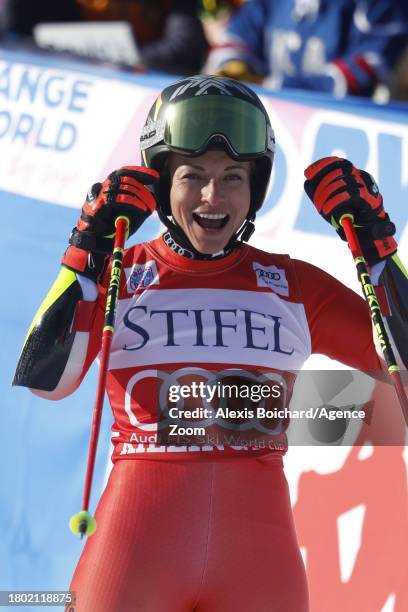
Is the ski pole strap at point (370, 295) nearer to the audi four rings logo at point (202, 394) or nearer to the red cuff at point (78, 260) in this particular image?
the audi four rings logo at point (202, 394)

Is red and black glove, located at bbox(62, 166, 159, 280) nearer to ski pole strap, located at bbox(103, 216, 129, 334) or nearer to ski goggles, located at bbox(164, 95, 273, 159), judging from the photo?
ski pole strap, located at bbox(103, 216, 129, 334)

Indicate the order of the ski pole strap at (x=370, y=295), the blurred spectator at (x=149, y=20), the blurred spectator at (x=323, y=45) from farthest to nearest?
the blurred spectator at (x=149, y=20)
the blurred spectator at (x=323, y=45)
the ski pole strap at (x=370, y=295)

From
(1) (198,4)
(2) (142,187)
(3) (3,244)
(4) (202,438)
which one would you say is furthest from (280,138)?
(1) (198,4)

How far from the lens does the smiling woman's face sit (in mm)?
3176

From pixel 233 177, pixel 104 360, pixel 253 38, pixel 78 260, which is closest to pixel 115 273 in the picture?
pixel 78 260

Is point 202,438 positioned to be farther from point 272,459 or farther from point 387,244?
point 387,244

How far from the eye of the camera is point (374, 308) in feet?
9.99

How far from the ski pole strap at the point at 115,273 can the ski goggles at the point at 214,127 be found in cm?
30

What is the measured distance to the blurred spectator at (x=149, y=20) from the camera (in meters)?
7.33

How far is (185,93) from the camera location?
3.25 meters

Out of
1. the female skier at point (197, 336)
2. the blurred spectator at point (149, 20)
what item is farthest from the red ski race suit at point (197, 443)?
the blurred spectator at point (149, 20)

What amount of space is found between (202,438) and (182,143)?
82 cm

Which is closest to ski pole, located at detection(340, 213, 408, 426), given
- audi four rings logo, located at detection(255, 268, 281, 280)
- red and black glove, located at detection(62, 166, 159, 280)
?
audi four rings logo, located at detection(255, 268, 281, 280)

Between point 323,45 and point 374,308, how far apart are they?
11.6 ft
